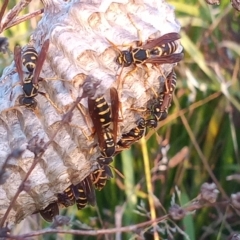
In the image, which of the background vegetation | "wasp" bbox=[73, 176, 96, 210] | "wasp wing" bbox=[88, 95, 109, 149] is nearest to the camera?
"wasp wing" bbox=[88, 95, 109, 149]

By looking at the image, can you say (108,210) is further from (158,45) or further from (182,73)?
(158,45)

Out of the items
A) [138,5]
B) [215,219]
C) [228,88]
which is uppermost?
[138,5]

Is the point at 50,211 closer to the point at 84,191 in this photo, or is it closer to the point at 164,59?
the point at 84,191

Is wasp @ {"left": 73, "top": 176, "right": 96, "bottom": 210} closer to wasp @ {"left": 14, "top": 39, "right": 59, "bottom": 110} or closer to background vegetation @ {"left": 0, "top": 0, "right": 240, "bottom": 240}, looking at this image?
wasp @ {"left": 14, "top": 39, "right": 59, "bottom": 110}

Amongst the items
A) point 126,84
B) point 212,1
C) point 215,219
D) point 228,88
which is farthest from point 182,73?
point 126,84

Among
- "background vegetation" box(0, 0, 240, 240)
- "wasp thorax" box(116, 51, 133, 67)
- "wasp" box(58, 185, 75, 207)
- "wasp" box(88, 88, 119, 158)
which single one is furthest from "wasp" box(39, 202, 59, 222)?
"background vegetation" box(0, 0, 240, 240)

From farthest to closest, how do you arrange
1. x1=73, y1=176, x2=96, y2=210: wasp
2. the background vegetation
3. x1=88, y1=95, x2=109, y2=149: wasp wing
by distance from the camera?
1. the background vegetation
2. x1=73, y1=176, x2=96, y2=210: wasp
3. x1=88, y1=95, x2=109, y2=149: wasp wing
